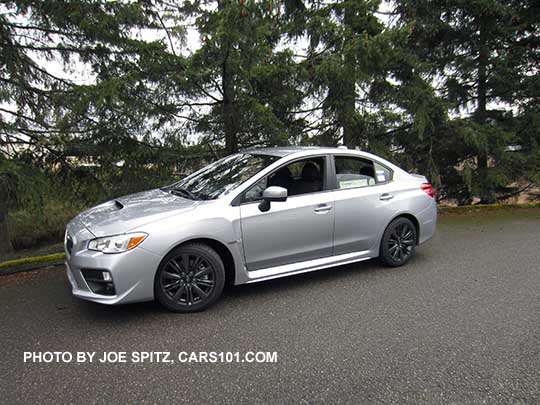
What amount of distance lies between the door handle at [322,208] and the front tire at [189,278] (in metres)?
1.18

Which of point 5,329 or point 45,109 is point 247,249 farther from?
point 45,109

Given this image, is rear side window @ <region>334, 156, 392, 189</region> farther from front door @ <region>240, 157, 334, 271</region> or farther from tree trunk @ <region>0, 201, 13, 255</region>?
tree trunk @ <region>0, 201, 13, 255</region>

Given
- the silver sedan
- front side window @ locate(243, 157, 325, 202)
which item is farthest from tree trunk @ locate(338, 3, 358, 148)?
front side window @ locate(243, 157, 325, 202)

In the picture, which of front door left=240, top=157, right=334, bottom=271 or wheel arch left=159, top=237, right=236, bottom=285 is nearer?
wheel arch left=159, top=237, right=236, bottom=285

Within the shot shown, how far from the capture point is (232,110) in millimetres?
6121

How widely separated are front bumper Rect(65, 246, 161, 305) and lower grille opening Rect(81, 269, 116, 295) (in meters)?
0.02

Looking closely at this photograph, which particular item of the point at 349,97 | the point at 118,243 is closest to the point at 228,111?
the point at 349,97

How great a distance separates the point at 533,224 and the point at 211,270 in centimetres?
656

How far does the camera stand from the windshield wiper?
379 centimetres

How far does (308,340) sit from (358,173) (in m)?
2.28

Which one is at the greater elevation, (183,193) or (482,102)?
(482,102)

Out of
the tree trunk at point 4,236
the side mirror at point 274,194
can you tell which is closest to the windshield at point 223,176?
the side mirror at point 274,194

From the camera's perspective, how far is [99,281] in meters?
3.01

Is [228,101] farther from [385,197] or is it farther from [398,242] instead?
[398,242]
